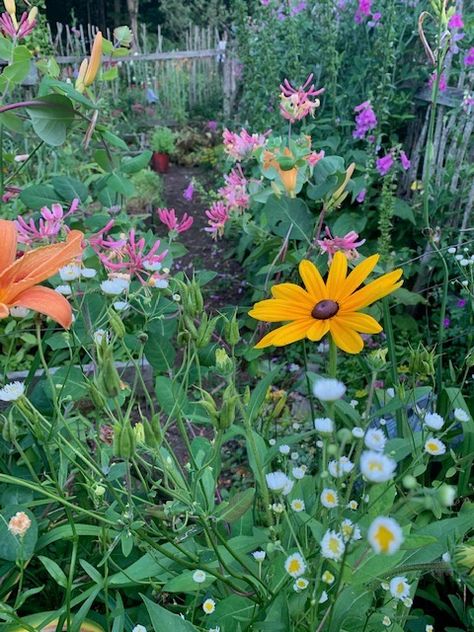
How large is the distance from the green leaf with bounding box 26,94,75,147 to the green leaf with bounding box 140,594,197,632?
73cm

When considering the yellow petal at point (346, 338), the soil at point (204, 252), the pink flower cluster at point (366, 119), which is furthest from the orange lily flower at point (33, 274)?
the pink flower cluster at point (366, 119)

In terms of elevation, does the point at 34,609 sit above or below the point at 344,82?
below

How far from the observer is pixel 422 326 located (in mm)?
2736

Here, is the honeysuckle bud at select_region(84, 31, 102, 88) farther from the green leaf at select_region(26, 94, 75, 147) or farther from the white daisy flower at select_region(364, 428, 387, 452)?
the white daisy flower at select_region(364, 428, 387, 452)

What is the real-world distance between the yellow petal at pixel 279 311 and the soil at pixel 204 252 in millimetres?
1231

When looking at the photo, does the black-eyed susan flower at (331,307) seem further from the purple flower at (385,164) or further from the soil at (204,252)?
the purple flower at (385,164)

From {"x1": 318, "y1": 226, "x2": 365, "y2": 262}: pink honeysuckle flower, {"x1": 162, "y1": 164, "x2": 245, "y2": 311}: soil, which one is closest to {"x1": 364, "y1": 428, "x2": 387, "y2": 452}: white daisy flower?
{"x1": 318, "y1": 226, "x2": 365, "y2": 262}: pink honeysuckle flower

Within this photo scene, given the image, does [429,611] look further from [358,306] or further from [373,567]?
[358,306]

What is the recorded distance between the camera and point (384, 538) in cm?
37

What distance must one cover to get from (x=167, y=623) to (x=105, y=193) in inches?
36.9

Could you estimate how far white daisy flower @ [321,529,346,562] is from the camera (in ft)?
1.56

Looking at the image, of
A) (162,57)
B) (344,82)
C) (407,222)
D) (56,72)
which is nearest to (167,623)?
(56,72)

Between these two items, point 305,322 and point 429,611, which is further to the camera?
point 429,611

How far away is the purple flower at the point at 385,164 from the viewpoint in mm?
2682
